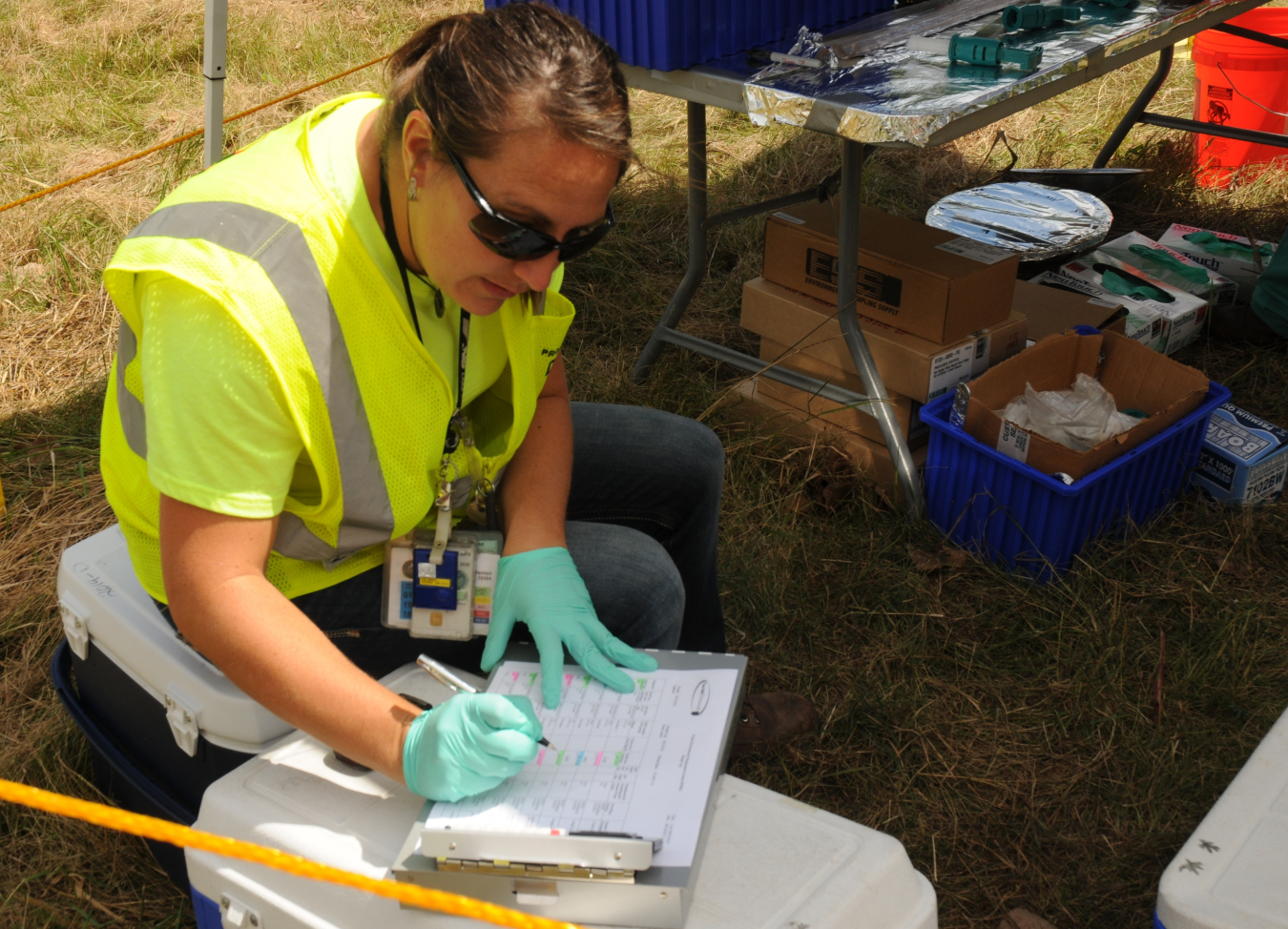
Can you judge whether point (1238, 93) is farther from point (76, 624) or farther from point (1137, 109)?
point (76, 624)

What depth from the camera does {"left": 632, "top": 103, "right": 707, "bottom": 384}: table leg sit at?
→ 110 inches

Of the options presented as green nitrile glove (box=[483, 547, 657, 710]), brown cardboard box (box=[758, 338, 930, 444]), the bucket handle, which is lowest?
brown cardboard box (box=[758, 338, 930, 444])

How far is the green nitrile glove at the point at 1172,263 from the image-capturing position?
10.6 feet

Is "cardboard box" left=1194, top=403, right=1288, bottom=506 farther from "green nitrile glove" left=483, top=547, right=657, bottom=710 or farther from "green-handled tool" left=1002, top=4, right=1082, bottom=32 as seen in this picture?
"green nitrile glove" left=483, top=547, right=657, bottom=710

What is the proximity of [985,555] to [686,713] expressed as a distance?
1.32 meters

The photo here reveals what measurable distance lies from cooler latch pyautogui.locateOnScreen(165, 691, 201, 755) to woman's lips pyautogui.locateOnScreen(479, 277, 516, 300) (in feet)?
2.15

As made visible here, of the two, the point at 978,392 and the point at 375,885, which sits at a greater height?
the point at 375,885

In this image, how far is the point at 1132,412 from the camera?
252 centimetres

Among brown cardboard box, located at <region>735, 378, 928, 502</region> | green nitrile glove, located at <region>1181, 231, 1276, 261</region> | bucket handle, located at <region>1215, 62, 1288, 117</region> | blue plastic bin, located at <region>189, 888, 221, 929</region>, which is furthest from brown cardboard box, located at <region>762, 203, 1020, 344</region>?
bucket handle, located at <region>1215, 62, 1288, 117</region>

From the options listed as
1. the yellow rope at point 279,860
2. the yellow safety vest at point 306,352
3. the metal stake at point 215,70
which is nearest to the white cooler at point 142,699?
the yellow safety vest at point 306,352

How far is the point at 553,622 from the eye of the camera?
1429 millimetres

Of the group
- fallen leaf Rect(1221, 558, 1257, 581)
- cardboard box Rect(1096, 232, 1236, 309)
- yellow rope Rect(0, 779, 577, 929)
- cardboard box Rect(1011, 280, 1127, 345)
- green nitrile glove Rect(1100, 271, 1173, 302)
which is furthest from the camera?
cardboard box Rect(1096, 232, 1236, 309)

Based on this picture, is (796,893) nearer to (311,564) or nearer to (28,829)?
(311,564)

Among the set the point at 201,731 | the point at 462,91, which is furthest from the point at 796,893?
the point at 462,91
